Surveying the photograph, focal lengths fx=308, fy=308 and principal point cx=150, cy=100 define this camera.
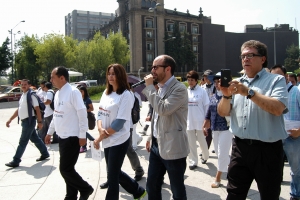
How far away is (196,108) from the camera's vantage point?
6.38m

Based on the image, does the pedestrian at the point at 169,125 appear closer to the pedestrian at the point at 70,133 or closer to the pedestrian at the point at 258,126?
the pedestrian at the point at 258,126

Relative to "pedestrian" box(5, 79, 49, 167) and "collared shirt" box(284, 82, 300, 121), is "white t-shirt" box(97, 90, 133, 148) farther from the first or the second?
"pedestrian" box(5, 79, 49, 167)

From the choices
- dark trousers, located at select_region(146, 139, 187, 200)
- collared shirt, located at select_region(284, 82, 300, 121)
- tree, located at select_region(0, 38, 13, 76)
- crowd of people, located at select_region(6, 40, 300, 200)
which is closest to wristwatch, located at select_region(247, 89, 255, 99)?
crowd of people, located at select_region(6, 40, 300, 200)

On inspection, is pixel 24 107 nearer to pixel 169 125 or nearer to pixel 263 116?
pixel 169 125

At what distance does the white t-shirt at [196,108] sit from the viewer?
20.7 ft

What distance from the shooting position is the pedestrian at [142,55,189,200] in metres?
3.34

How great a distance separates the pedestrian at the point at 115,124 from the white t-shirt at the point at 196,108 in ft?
8.38

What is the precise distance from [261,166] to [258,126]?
0.38m

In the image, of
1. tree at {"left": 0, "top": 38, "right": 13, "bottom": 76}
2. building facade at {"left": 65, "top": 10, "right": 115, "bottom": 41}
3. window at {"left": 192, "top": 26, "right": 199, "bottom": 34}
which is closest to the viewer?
tree at {"left": 0, "top": 38, "right": 13, "bottom": 76}

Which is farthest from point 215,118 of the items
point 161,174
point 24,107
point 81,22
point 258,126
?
point 81,22

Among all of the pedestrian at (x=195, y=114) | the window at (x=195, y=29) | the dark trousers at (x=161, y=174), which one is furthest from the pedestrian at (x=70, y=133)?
the window at (x=195, y=29)

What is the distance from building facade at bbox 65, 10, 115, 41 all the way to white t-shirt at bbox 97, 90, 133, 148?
120405 mm

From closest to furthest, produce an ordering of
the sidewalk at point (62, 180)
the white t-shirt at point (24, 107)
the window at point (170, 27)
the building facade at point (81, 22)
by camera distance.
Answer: the sidewalk at point (62, 180), the white t-shirt at point (24, 107), the window at point (170, 27), the building facade at point (81, 22)

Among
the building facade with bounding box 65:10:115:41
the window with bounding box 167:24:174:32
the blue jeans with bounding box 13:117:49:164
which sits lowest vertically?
the blue jeans with bounding box 13:117:49:164
